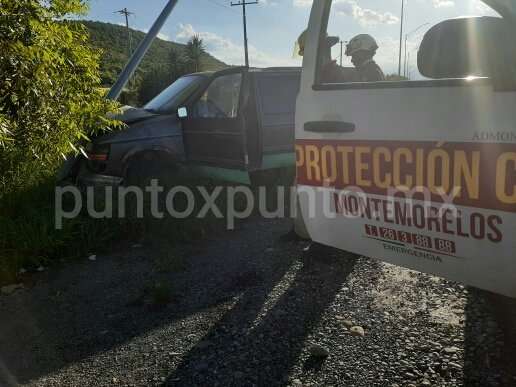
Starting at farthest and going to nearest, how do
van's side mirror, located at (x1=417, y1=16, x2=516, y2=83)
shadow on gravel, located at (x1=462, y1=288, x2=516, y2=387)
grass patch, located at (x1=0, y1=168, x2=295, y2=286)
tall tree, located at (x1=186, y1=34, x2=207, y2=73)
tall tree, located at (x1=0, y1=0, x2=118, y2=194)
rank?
1. tall tree, located at (x1=186, y1=34, x2=207, y2=73)
2. grass patch, located at (x1=0, y1=168, x2=295, y2=286)
3. tall tree, located at (x1=0, y1=0, x2=118, y2=194)
4. shadow on gravel, located at (x1=462, y1=288, x2=516, y2=387)
5. van's side mirror, located at (x1=417, y1=16, x2=516, y2=83)

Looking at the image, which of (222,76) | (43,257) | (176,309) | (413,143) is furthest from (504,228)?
(222,76)

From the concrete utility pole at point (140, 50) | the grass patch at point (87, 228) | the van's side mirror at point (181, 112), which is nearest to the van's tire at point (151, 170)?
the grass patch at point (87, 228)

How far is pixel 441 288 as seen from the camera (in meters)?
3.34

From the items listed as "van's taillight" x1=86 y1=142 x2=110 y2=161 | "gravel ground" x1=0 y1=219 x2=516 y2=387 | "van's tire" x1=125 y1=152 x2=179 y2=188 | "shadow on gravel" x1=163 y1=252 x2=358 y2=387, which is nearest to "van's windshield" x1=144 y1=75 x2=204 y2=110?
"van's tire" x1=125 y1=152 x2=179 y2=188

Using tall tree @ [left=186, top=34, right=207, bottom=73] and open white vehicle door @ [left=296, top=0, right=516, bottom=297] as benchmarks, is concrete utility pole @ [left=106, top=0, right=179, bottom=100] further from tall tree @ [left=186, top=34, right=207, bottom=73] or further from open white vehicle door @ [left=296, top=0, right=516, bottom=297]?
tall tree @ [left=186, top=34, right=207, bottom=73]

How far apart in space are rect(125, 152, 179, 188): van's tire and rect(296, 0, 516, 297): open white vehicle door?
3237 millimetres

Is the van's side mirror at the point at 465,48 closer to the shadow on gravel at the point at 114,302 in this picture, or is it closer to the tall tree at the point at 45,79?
the shadow on gravel at the point at 114,302

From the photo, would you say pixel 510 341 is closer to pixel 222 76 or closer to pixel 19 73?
pixel 19 73

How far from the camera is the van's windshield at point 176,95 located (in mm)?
6182

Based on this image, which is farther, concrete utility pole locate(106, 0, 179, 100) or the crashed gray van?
concrete utility pole locate(106, 0, 179, 100)

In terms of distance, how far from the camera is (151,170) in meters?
5.85

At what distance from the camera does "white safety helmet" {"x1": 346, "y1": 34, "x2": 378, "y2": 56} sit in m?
2.75

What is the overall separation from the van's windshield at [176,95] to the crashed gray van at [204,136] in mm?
19

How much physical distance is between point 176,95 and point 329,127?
4226 millimetres
